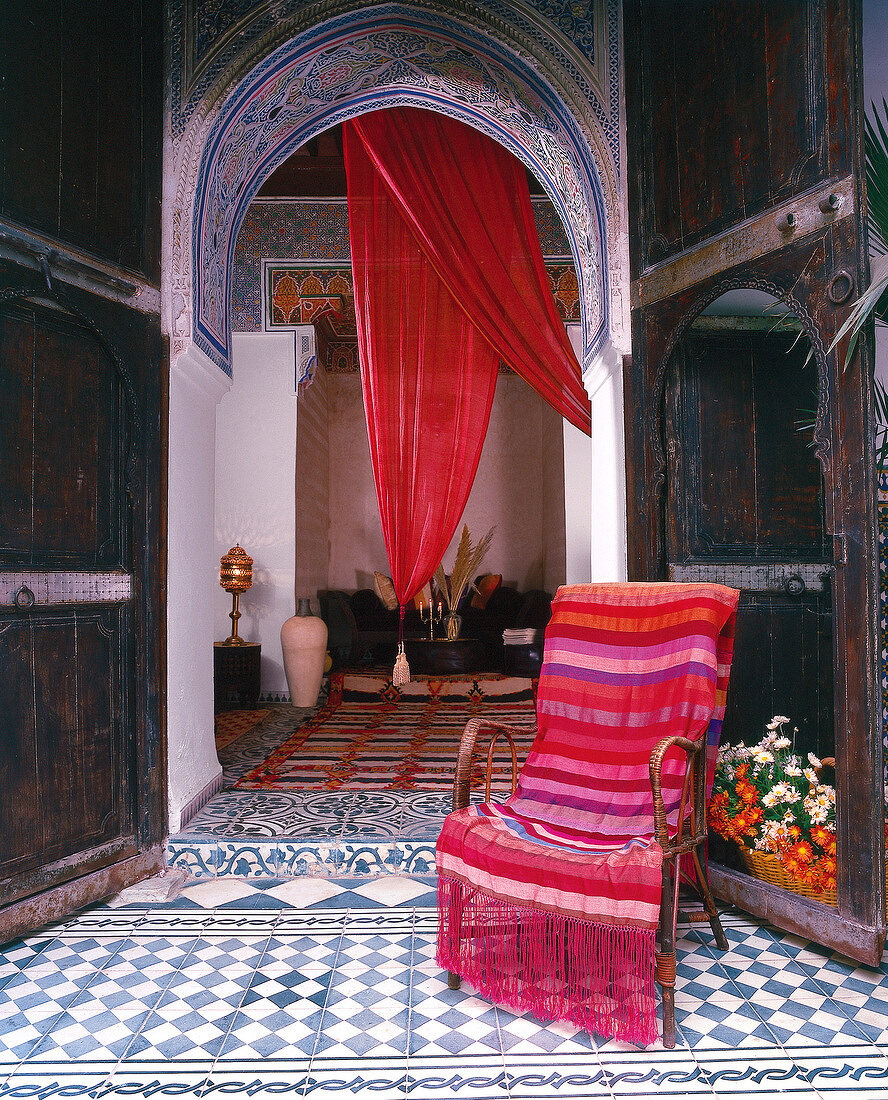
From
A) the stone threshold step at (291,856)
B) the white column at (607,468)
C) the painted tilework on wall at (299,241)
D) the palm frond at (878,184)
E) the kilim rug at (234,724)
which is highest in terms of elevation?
the painted tilework on wall at (299,241)

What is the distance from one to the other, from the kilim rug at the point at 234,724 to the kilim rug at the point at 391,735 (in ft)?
1.22

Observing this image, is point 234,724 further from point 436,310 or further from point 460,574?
point 436,310

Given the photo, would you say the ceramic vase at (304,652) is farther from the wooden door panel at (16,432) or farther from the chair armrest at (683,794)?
the chair armrest at (683,794)

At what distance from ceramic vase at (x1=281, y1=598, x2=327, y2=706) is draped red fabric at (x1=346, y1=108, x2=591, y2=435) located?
287 centimetres

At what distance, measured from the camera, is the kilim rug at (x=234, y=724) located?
5.04m

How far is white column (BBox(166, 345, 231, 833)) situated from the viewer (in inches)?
131

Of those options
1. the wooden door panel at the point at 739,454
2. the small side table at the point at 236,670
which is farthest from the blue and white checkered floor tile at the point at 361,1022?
the small side table at the point at 236,670

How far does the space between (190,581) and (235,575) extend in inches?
104

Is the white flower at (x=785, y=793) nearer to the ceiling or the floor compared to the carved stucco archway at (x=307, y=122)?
nearer to the floor

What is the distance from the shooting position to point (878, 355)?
3535 millimetres

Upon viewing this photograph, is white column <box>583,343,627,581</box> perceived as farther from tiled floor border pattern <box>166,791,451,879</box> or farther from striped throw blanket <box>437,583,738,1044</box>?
tiled floor border pattern <box>166,791,451,879</box>

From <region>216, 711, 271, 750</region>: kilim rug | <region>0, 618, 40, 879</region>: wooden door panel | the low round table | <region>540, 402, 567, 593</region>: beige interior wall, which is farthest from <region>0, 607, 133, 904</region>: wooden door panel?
<region>540, 402, 567, 593</region>: beige interior wall

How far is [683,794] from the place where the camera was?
89.1 inches

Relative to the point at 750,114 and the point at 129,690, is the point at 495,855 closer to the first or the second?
the point at 129,690
